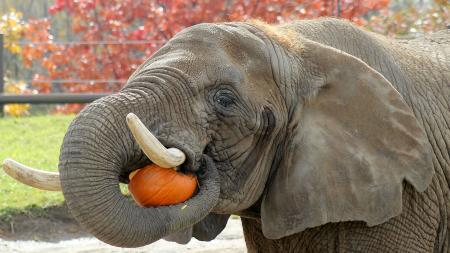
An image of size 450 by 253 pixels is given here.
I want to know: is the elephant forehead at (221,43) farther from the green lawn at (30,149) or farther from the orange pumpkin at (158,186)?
the green lawn at (30,149)

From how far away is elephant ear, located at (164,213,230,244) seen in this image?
612cm

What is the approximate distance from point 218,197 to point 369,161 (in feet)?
2.69

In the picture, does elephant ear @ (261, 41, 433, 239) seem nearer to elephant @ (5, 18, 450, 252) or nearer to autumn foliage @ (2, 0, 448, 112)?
elephant @ (5, 18, 450, 252)

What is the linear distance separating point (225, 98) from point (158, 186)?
584mm

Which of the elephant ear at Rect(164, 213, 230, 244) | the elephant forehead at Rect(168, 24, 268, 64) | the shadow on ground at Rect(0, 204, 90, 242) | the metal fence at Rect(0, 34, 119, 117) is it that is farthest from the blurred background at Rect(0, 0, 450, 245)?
the elephant forehead at Rect(168, 24, 268, 64)

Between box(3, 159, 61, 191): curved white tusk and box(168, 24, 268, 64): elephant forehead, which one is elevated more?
box(168, 24, 268, 64): elephant forehead

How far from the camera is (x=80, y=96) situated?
47.7ft

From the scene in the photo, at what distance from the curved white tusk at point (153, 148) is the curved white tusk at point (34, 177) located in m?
0.47

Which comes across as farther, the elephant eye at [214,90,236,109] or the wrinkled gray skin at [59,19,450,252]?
the elephant eye at [214,90,236,109]

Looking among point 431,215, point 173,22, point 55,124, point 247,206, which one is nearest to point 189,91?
point 247,206

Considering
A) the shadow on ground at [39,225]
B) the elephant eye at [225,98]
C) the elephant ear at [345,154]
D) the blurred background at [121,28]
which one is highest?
the elephant eye at [225,98]

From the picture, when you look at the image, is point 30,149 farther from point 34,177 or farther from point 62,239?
point 34,177

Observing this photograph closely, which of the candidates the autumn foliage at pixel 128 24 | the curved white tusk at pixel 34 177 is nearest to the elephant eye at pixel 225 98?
the curved white tusk at pixel 34 177

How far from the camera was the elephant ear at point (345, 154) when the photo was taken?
5652 mm
